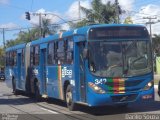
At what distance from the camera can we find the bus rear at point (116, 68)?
1559cm

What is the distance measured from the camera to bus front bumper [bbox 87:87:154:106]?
1549 cm

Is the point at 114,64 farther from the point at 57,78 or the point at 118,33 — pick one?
the point at 57,78

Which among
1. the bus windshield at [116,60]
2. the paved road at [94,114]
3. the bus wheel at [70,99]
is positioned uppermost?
the bus windshield at [116,60]

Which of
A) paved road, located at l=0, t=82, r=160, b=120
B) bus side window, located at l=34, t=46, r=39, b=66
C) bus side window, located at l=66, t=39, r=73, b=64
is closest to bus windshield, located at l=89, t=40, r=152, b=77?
paved road, located at l=0, t=82, r=160, b=120

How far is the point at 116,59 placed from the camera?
51.5ft

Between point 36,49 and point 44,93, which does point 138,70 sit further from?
point 36,49

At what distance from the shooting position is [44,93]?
22.2 meters

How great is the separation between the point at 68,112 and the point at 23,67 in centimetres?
998

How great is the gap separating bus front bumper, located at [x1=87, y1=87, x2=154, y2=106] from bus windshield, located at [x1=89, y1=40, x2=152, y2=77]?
0.65 meters

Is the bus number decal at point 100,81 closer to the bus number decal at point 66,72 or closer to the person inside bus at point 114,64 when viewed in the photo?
the person inside bus at point 114,64

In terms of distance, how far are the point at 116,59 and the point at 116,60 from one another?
0.11ft

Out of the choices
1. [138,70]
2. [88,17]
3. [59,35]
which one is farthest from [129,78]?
[88,17]

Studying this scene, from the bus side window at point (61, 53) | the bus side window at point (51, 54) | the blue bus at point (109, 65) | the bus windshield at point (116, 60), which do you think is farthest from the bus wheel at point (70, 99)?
the bus side window at point (51, 54)

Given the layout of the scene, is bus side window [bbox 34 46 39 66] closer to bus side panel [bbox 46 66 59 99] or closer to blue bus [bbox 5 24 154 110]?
bus side panel [bbox 46 66 59 99]
